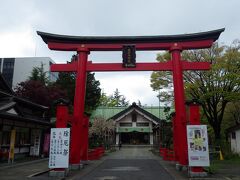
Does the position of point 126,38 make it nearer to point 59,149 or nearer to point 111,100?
point 59,149

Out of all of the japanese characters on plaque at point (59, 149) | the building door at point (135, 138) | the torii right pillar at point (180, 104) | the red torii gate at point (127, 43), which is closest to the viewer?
the japanese characters on plaque at point (59, 149)

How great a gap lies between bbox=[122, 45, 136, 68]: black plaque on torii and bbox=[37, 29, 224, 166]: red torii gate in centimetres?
25

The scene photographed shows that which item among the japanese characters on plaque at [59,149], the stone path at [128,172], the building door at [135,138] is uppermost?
the building door at [135,138]

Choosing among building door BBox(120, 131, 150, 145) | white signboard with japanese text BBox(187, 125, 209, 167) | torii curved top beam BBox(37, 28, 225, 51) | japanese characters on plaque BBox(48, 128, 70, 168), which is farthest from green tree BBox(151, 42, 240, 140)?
building door BBox(120, 131, 150, 145)

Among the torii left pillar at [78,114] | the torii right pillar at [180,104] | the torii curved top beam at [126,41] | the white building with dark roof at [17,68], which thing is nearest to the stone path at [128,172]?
the torii left pillar at [78,114]

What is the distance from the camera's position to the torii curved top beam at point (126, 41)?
17625 mm

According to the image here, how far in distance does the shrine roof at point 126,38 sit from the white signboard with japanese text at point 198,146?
6365mm

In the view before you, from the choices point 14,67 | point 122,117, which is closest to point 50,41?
point 122,117

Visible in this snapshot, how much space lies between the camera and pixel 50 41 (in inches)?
717

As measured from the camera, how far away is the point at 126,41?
58.9 feet

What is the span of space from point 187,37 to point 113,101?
6505 centimetres

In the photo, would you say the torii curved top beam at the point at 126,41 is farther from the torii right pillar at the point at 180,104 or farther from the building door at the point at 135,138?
the building door at the point at 135,138

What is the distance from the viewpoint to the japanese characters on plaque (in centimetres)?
1366

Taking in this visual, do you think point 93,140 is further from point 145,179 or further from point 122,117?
point 145,179
